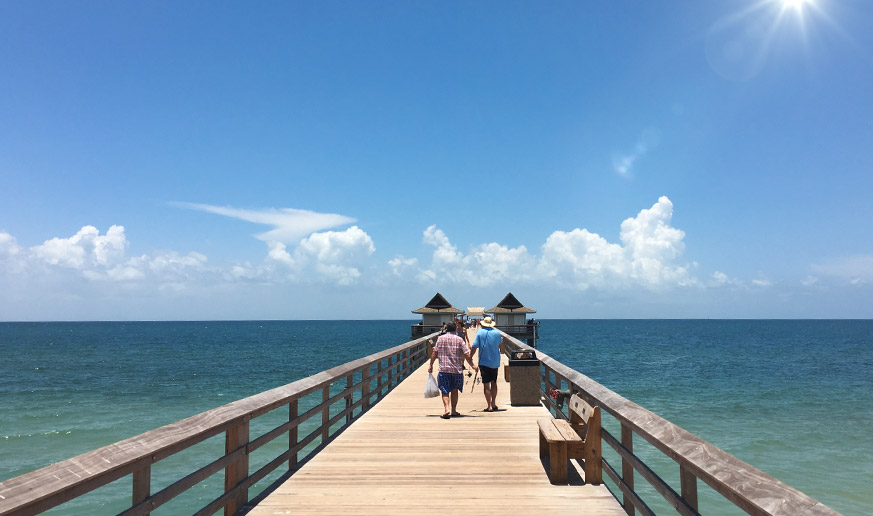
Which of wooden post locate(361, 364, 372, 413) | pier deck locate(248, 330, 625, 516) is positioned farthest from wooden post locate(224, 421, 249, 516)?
wooden post locate(361, 364, 372, 413)

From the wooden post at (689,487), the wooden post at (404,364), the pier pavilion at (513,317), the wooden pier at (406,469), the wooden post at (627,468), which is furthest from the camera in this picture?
the pier pavilion at (513,317)

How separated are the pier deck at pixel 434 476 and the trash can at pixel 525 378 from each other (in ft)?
4.44

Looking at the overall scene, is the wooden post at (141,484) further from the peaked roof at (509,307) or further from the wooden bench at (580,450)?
the peaked roof at (509,307)

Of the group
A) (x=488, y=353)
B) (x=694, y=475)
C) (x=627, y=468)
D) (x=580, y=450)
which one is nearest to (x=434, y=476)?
(x=580, y=450)

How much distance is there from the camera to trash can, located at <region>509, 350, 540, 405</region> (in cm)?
941

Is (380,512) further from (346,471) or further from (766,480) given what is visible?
(766,480)

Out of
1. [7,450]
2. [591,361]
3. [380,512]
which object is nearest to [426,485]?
[380,512]

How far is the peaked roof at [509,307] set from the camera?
53.5 metres

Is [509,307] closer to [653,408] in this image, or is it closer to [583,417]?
[653,408]

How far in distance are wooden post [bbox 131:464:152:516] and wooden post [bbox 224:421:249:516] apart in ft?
3.06

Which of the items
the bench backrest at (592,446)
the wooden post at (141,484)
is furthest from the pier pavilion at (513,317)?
the wooden post at (141,484)

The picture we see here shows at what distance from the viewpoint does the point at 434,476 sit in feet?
16.6

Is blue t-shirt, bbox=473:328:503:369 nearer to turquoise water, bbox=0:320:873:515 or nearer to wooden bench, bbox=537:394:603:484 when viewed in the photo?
wooden bench, bbox=537:394:603:484

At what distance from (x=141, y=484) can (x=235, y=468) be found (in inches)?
47.9
